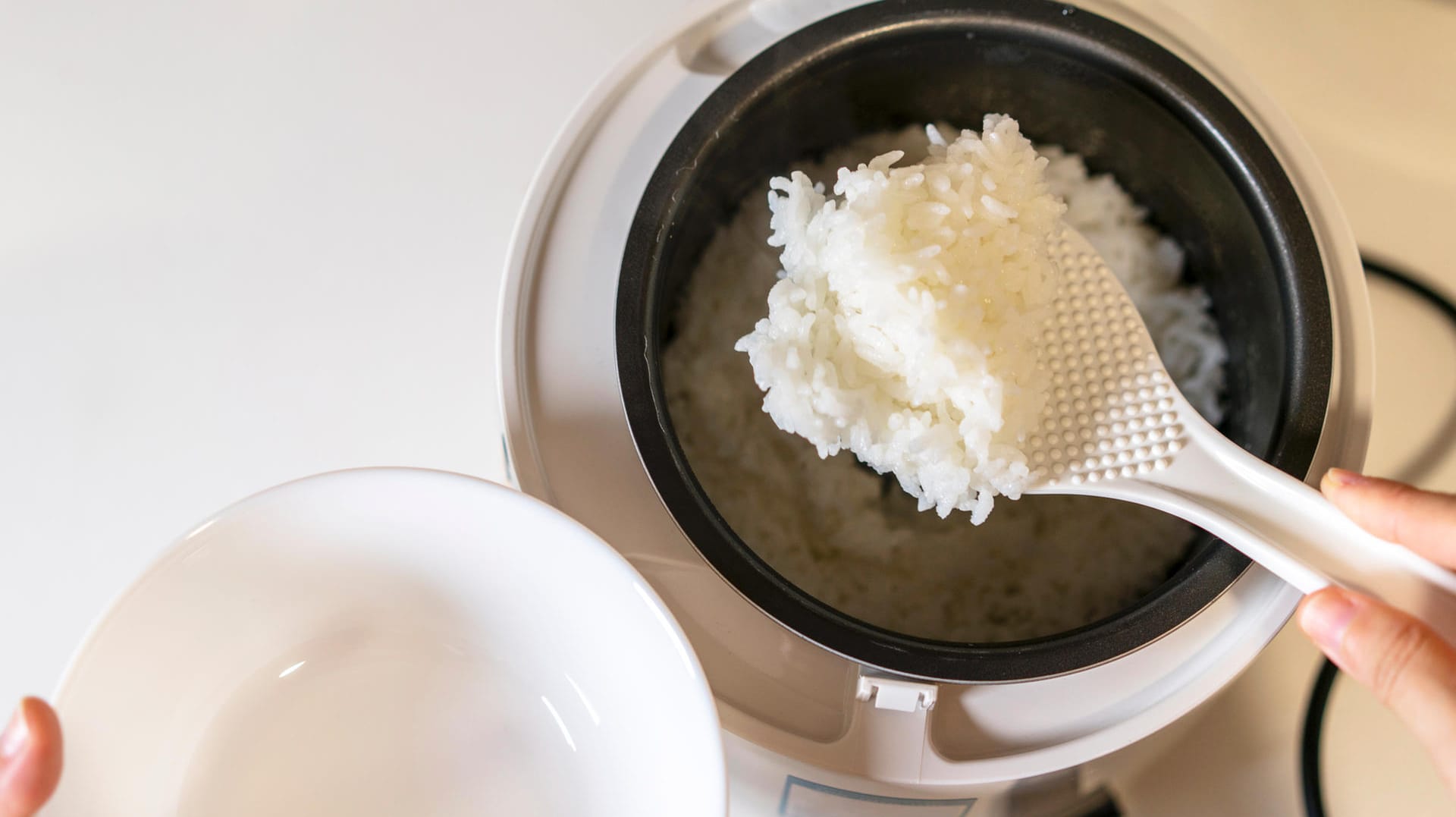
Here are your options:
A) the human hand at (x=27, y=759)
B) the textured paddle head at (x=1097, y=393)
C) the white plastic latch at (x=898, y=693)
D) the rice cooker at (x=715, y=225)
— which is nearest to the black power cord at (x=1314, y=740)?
the rice cooker at (x=715, y=225)

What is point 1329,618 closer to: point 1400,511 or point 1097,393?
point 1400,511

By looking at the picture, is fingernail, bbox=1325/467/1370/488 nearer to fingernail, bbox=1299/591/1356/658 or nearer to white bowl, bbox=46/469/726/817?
fingernail, bbox=1299/591/1356/658

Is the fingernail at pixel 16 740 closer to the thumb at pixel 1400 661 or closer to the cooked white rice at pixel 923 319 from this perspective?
the cooked white rice at pixel 923 319

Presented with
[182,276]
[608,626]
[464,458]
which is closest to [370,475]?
[608,626]

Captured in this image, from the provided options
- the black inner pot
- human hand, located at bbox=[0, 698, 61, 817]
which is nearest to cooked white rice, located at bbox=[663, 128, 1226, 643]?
the black inner pot

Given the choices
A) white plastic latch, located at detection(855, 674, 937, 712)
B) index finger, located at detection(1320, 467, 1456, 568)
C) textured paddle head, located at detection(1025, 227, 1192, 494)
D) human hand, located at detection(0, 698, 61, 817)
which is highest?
textured paddle head, located at detection(1025, 227, 1192, 494)

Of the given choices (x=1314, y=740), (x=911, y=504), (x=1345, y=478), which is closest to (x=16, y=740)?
(x=911, y=504)

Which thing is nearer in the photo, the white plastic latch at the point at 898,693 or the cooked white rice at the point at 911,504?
the white plastic latch at the point at 898,693
